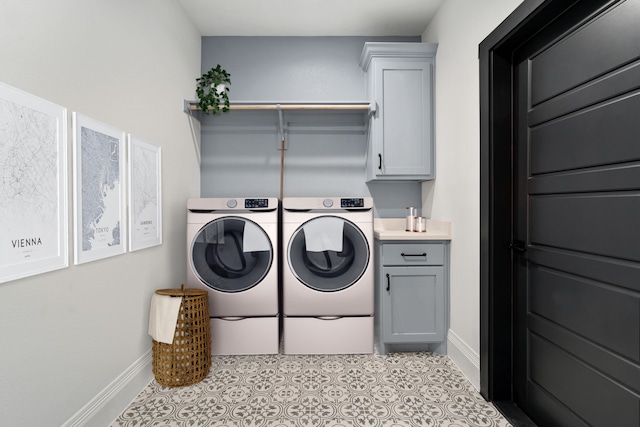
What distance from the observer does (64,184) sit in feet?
4.46

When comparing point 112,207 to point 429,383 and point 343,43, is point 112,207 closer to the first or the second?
point 429,383

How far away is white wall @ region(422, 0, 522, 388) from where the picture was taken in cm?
197

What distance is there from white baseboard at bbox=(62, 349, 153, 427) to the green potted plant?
1.74m

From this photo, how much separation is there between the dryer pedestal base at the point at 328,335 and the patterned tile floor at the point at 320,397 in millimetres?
72

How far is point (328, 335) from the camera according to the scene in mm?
2400

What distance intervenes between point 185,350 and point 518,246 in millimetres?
1936

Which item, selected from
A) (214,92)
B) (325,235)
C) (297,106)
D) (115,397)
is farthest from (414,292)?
(214,92)

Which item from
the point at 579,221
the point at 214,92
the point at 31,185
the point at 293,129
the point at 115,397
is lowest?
the point at 115,397

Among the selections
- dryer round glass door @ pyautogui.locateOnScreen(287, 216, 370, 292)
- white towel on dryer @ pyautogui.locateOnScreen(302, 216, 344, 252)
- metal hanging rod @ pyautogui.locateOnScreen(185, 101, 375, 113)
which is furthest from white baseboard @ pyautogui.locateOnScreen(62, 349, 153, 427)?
metal hanging rod @ pyautogui.locateOnScreen(185, 101, 375, 113)

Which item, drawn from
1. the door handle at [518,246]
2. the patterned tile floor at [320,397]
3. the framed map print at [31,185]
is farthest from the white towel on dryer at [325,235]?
the framed map print at [31,185]

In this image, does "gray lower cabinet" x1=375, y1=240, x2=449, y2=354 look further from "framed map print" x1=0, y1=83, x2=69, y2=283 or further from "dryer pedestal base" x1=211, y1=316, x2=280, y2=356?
"framed map print" x1=0, y1=83, x2=69, y2=283

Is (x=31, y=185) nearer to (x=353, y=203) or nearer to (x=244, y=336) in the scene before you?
(x=244, y=336)

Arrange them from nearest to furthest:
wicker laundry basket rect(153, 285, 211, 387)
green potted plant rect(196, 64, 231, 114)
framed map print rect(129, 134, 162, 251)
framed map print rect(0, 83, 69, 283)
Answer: framed map print rect(0, 83, 69, 283) < framed map print rect(129, 134, 162, 251) < wicker laundry basket rect(153, 285, 211, 387) < green potted plant rect(196, 64, 231, 114)

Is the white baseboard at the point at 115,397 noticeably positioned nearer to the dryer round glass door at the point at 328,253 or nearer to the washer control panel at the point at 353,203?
the dryer round glass door at the point at 328,253
